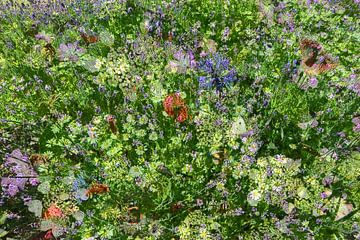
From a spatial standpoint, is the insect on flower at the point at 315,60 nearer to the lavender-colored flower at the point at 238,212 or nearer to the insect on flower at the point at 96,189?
the lavender-colored flower at the point at 238,212

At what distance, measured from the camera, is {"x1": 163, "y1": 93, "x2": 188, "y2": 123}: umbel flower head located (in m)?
2.98

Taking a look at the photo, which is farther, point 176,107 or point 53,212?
point 176,107

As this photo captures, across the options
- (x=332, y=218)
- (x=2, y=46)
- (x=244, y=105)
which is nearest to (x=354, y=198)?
(x=332, y=218)

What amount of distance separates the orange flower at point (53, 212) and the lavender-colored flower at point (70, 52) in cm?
145

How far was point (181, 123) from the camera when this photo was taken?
3.24 meters

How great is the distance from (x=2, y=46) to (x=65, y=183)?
6.47 feet

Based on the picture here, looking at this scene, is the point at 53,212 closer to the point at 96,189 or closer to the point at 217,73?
the point at 96,189

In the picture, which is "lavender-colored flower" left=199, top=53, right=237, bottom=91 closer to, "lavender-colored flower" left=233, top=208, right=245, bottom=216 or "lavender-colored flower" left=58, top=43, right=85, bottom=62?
"lavender-colored flower" left=233, top=208, right=245, bottom=216

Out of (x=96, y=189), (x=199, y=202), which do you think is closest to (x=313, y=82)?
(x=199, y=202)

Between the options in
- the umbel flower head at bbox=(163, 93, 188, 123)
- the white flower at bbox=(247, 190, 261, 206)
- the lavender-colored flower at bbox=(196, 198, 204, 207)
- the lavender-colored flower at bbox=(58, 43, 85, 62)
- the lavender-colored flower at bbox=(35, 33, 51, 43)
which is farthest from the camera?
the lavender-colored flower at bbox=(35, 33, 51, 43)

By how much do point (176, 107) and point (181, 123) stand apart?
0.27 metres

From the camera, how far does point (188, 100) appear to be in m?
3.38

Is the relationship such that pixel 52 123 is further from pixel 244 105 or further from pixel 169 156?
pixel 244 105

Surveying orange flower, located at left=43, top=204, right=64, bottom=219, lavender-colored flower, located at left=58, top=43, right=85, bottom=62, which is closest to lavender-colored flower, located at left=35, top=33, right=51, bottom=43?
lavender-colored flower, located at left=58, top=43, right=85, bottom=62
